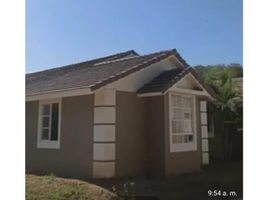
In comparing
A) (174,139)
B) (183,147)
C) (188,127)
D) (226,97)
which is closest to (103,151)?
(174,139)

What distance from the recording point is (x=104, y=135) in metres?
4.62

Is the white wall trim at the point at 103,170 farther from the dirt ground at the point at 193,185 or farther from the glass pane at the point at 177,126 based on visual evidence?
the glass pane at the point at 177,126

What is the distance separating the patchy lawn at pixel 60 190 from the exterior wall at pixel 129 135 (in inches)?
32.6

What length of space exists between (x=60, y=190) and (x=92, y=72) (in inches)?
55.3

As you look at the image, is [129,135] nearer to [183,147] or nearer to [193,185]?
[183,147]

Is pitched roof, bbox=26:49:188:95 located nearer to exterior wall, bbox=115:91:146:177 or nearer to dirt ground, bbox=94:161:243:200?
exterior wall, bbox=115:91:146:177

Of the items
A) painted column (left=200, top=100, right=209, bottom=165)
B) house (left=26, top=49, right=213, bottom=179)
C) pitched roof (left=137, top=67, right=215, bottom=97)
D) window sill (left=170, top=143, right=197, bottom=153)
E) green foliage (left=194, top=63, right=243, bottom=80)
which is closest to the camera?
green foliage (left=194, top=63, right=243, bottom=80)

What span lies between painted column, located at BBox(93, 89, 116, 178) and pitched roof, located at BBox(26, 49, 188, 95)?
0.70 ft

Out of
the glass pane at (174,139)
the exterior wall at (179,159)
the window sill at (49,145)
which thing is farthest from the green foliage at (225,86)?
the window sill at (49,145)

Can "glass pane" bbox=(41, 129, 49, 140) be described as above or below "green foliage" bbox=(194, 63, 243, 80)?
below

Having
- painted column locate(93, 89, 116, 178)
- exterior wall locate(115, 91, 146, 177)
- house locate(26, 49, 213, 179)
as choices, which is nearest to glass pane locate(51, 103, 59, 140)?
house locate(26, 49, 213, 179)

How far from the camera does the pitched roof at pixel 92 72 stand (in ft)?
13.2

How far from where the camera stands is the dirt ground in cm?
350
